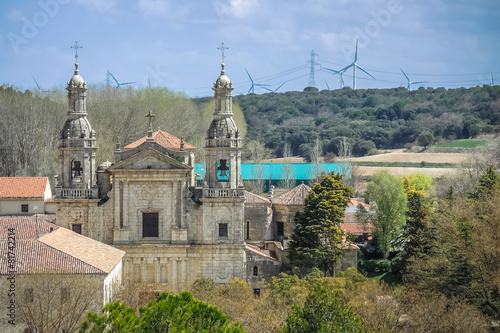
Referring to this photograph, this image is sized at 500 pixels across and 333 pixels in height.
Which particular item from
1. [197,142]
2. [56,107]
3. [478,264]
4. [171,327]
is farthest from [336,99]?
[171,327]

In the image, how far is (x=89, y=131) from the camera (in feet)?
151

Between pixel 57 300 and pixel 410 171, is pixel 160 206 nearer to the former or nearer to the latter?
pixel 57 300

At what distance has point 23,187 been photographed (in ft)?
203

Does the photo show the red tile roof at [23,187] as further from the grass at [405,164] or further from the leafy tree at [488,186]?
the grass at [405,164]

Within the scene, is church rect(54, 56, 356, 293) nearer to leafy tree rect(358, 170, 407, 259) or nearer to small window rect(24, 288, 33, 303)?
small window rect(24, 288, 33, 303)

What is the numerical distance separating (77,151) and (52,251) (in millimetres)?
9587

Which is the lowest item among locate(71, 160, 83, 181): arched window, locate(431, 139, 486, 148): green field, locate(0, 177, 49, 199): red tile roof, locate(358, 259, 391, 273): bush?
locate(358, 259, 391, 273): bush

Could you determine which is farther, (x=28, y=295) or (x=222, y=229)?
(x=222, y=229)

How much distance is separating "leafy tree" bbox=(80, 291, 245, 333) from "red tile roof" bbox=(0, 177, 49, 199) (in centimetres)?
3583

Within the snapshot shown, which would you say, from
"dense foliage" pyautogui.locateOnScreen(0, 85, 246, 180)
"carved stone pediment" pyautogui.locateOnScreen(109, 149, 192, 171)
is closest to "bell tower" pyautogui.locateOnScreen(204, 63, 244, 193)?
"carved stone pediment" pyautogui.locateOnScreen(109, 149, 192, 171)

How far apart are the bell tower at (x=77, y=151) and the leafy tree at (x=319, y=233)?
11953 millimetres

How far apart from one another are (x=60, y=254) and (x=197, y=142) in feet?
193

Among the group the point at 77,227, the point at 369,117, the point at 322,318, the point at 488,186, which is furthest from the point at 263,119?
the point at 322,318

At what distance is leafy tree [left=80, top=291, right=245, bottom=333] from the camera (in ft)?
84.0
